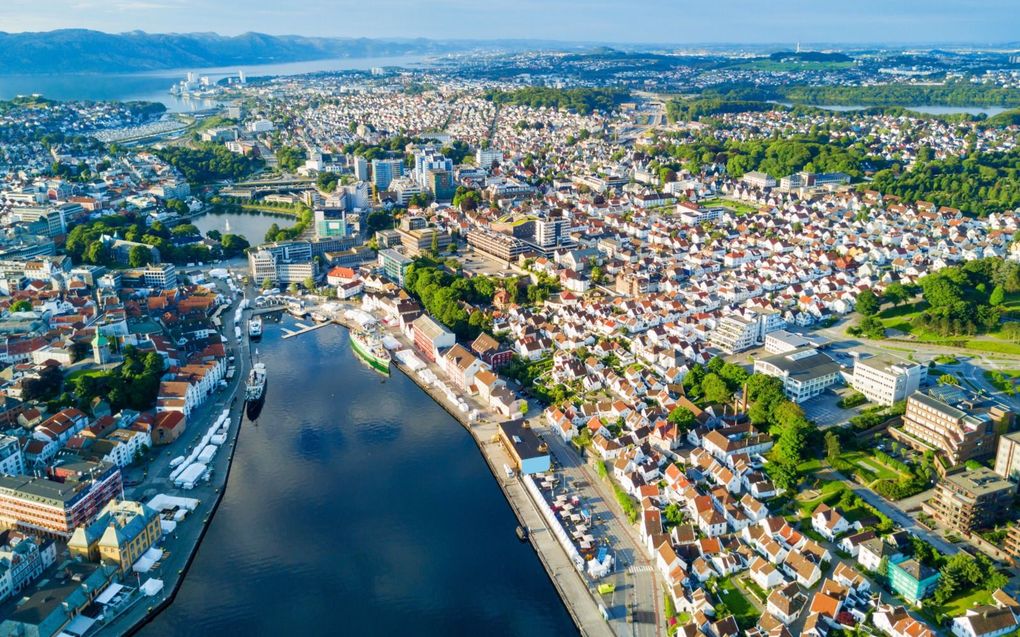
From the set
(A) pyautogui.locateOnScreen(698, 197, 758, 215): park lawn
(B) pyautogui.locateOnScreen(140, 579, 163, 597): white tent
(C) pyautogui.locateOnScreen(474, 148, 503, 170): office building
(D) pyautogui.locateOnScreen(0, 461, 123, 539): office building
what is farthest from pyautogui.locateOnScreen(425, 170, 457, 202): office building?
(B) pyautogui.locateOnScreen(140, 579, 163, 597): white tent

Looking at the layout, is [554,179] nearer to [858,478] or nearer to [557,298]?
[557,298]

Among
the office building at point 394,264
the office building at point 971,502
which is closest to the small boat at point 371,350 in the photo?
the office building at point 394,264

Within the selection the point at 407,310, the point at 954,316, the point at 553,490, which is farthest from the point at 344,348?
the point at 954,316

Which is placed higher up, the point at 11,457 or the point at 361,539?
the point at 11,457

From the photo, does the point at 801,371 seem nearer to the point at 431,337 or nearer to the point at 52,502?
the point at 431,337

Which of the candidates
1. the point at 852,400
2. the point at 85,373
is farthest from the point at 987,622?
the point at 85,373
